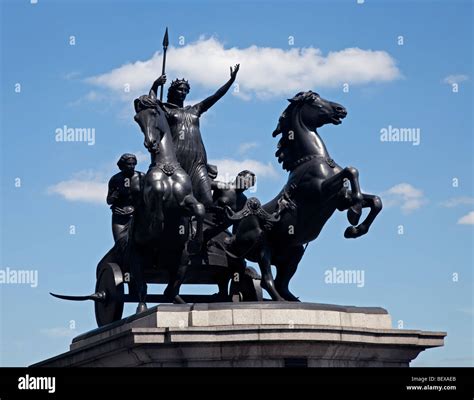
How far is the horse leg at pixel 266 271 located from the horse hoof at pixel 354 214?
1334 millimetres

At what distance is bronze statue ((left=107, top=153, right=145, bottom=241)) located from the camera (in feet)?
66.0

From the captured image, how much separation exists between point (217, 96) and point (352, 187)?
11.0 ft

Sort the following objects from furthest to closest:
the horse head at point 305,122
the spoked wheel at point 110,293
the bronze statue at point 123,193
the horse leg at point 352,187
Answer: the bronze statue at point 123,193, the spoked wheel at point 110,293, the horse head at point 305,122, the horse leg at point 352,187

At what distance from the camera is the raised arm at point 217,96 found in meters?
20.1

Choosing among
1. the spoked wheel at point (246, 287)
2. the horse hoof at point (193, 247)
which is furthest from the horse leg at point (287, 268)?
the horse hoof at point (193, 247)

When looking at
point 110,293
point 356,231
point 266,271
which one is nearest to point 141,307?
point 110,293

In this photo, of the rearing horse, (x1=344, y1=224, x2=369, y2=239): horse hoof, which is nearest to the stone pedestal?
(x1=344, y1=224, x2=369, y2=239): horse hoof

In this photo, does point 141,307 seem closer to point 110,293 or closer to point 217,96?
point 110,293

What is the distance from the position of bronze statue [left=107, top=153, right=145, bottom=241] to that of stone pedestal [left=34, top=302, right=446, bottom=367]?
2.67 metres

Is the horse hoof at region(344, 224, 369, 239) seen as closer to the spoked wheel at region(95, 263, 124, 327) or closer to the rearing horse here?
the rearing horse

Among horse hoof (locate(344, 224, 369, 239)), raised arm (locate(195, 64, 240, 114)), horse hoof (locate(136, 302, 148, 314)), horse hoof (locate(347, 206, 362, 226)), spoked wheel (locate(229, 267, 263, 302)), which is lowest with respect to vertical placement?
horse hoof (locate(136, 302, 148, 314))

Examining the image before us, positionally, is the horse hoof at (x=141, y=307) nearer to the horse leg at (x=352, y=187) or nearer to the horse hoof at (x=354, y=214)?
the horse leg at (x=352, y=187)

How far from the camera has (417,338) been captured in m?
17.5
